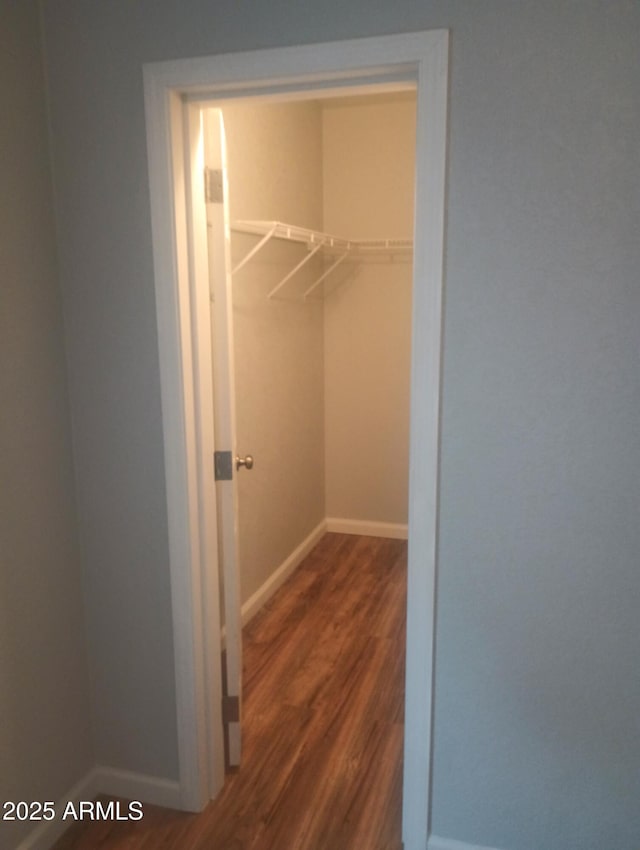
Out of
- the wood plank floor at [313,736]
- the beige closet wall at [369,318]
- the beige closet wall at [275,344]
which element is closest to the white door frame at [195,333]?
the wood plank floor at [313,736]

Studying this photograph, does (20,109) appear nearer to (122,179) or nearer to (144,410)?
(122,179)

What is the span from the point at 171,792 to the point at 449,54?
223cm

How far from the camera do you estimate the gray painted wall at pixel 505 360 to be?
1.53 m

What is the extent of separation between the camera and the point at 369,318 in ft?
14.0

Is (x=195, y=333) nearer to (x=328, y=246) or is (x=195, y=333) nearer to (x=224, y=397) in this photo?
(x=224, y=397)

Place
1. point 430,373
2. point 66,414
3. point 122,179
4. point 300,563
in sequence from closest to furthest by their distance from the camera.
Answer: point 430,373 → point 122,179 → point 66,414 → point 300,563

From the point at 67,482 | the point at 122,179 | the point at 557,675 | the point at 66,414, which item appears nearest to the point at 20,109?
the point at 122,179

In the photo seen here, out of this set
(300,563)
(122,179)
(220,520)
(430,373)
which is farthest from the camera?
(300,563)

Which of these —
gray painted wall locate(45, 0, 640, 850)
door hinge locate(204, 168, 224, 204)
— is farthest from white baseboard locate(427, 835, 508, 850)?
door hinge locate(204, 168, 224, 204)

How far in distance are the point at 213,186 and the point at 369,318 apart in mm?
2376

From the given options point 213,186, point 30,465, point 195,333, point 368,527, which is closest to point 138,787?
point 30,465

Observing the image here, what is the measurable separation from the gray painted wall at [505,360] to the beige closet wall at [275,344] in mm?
1128

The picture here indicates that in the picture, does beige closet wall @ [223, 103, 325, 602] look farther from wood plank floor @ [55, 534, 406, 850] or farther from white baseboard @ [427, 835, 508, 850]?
white baseboard @ [427, 835, 508, 850]

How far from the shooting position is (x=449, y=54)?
155cm
